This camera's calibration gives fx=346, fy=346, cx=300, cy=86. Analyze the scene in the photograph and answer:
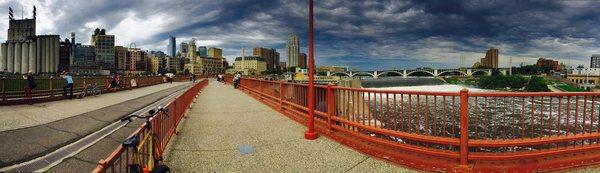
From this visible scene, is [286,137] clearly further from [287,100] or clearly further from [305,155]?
[287,100]

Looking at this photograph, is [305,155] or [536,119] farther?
[536,119]

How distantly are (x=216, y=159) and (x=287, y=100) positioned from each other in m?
6.09

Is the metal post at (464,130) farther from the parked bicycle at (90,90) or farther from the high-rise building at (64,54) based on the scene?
the high-rise building at (64,54)

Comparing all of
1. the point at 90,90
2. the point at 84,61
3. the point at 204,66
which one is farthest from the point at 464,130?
the point at 84,61

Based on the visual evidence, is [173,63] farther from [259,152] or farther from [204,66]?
[259,152]

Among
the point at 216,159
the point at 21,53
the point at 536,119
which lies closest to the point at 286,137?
the point at 216,159

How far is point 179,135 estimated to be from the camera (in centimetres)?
807

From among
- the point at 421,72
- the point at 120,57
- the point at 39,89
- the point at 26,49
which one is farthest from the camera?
the point at 120,57

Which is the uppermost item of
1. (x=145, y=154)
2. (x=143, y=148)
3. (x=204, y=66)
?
(x=204, y=66)

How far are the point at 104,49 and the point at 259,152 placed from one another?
16002cm

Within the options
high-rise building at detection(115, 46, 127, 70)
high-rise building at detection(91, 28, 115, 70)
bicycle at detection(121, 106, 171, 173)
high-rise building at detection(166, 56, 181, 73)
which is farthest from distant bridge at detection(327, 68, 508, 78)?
bicycle at detection(121, 106, 171, 173)

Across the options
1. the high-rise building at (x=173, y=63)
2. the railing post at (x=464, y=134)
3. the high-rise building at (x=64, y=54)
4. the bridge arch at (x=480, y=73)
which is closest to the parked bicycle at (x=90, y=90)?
the railing post at (x=464, y=134)

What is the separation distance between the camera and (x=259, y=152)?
20.7 feet

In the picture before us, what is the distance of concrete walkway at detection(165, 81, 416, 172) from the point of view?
5.37 meters
